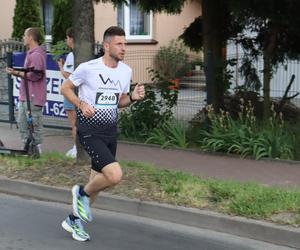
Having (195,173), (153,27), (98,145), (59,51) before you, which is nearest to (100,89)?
(98,145)

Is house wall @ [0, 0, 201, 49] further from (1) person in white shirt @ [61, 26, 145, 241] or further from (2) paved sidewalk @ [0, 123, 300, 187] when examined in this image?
(1) person in white shirt @ [61, 26, 145, 241]

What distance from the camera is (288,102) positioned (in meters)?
12.4

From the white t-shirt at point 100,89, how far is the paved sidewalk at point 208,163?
278cm

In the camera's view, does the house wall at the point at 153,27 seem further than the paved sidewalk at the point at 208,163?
Yes

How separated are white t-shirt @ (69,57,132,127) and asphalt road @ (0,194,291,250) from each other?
1.14 metres

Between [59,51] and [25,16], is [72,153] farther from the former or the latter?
[25,16]

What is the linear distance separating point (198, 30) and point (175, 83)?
5.38 ft

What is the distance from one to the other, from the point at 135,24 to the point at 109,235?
16393 millimetres

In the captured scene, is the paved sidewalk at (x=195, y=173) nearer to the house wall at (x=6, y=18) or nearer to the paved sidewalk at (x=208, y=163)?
the paved sidewalk at (x=208, y=163)

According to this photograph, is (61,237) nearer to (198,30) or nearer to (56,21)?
(198,30)

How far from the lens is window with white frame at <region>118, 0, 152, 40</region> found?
21688mm

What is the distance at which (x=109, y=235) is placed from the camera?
6152 mm

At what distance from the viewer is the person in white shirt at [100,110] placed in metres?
5.68

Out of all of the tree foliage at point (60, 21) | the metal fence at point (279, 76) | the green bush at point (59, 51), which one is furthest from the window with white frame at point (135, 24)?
the green bush at point (59, 51)
